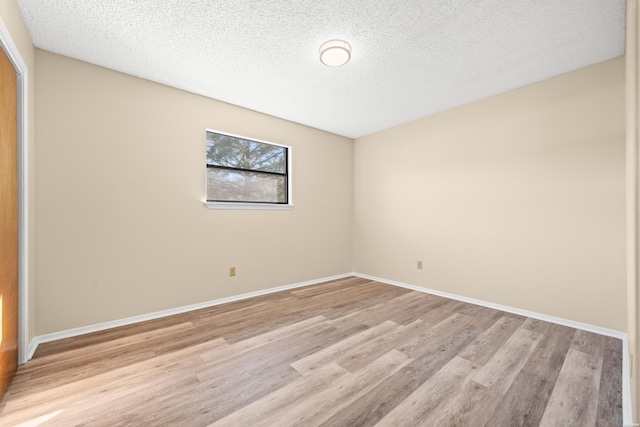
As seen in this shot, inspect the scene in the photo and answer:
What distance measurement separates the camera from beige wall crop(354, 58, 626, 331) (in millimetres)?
2422

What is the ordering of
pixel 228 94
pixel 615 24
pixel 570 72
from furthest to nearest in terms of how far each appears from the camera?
1. pixel 228 94
2. pixel 570 72
3. pixel 615 24

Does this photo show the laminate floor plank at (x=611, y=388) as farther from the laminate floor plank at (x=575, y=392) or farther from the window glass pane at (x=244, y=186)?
the window glass pane at (x=244, y=186)

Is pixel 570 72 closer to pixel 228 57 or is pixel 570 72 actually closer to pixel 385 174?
pixel 385 174

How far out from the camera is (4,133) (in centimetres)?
159

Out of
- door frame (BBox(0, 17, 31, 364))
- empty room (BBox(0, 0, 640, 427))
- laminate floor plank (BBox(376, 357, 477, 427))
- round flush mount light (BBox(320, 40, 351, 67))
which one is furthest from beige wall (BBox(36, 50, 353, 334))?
laminate floor plank (BBox(376, 357, 477, 427))

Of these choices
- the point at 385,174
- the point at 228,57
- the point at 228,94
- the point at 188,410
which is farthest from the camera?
the point at 385,174

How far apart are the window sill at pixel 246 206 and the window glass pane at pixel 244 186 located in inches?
4.9

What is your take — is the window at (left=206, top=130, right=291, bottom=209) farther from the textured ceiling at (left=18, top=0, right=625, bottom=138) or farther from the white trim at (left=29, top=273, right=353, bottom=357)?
the white trim at (left=29, top=273, right=353, bottom=357)

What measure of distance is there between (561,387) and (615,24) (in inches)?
102

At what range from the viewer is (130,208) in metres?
2.64

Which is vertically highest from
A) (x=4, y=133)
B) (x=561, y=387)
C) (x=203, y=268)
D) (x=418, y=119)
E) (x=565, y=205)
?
(x=418, y=119)

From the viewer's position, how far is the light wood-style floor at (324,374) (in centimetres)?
142

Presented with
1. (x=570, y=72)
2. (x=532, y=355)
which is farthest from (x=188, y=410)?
(x=570, y=72)

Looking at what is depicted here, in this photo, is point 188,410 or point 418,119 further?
point 418,119
